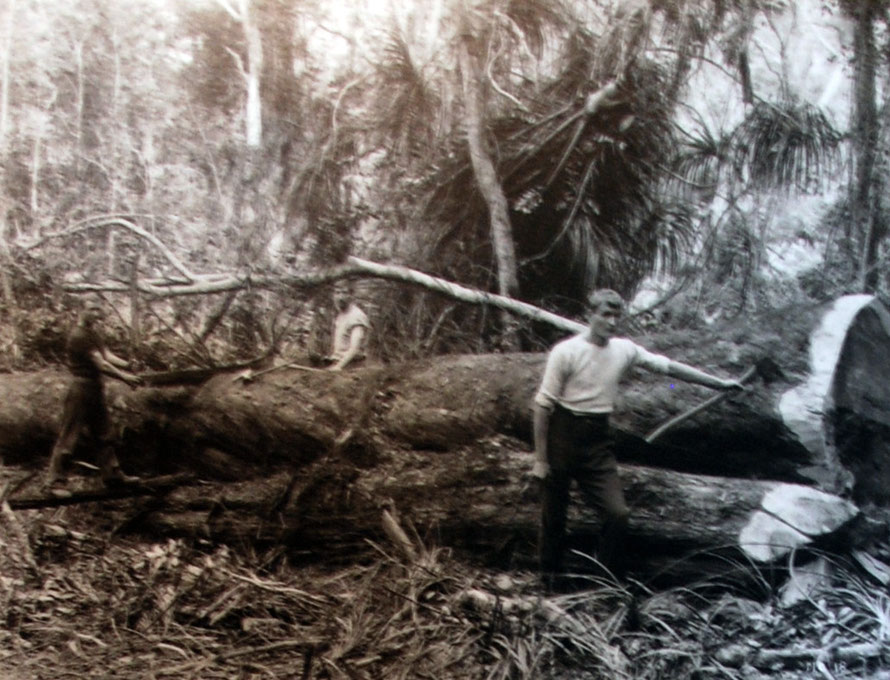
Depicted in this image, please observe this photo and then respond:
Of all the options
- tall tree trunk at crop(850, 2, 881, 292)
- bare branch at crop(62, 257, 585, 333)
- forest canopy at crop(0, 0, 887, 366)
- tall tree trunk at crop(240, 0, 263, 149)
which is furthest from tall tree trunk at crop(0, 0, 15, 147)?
tall tree trunk at crop(850, 2, 881, 292)

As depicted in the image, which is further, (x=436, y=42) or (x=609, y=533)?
(x=436, y=42)

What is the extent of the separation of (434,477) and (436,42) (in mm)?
1623

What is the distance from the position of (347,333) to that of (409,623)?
1.07m

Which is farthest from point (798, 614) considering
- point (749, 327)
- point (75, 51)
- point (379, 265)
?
point (75, 51)

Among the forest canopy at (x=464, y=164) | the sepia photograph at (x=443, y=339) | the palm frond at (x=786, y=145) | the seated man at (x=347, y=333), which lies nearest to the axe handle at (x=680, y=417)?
the sepia photograph at (x=443, y=339)

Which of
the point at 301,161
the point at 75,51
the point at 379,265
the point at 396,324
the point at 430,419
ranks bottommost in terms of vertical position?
the point at 430,419

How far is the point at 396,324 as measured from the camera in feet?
11.0

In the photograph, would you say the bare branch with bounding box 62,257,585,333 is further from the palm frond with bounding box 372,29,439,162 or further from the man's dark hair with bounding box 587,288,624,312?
the palm frond with bounding box 372,29,439,162

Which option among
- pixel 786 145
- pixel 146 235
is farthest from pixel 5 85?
pixel 786 145

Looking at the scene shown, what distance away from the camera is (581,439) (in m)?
3.13

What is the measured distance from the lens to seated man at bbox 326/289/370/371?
335 centimetres

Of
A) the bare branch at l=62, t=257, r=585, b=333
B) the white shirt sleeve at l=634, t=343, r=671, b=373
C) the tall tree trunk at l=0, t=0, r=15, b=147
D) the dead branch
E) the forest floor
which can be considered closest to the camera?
the forest floor

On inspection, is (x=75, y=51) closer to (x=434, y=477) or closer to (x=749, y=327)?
(x=434, y=477)

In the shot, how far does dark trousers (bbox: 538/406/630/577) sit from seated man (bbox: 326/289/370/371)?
77 centimetres
